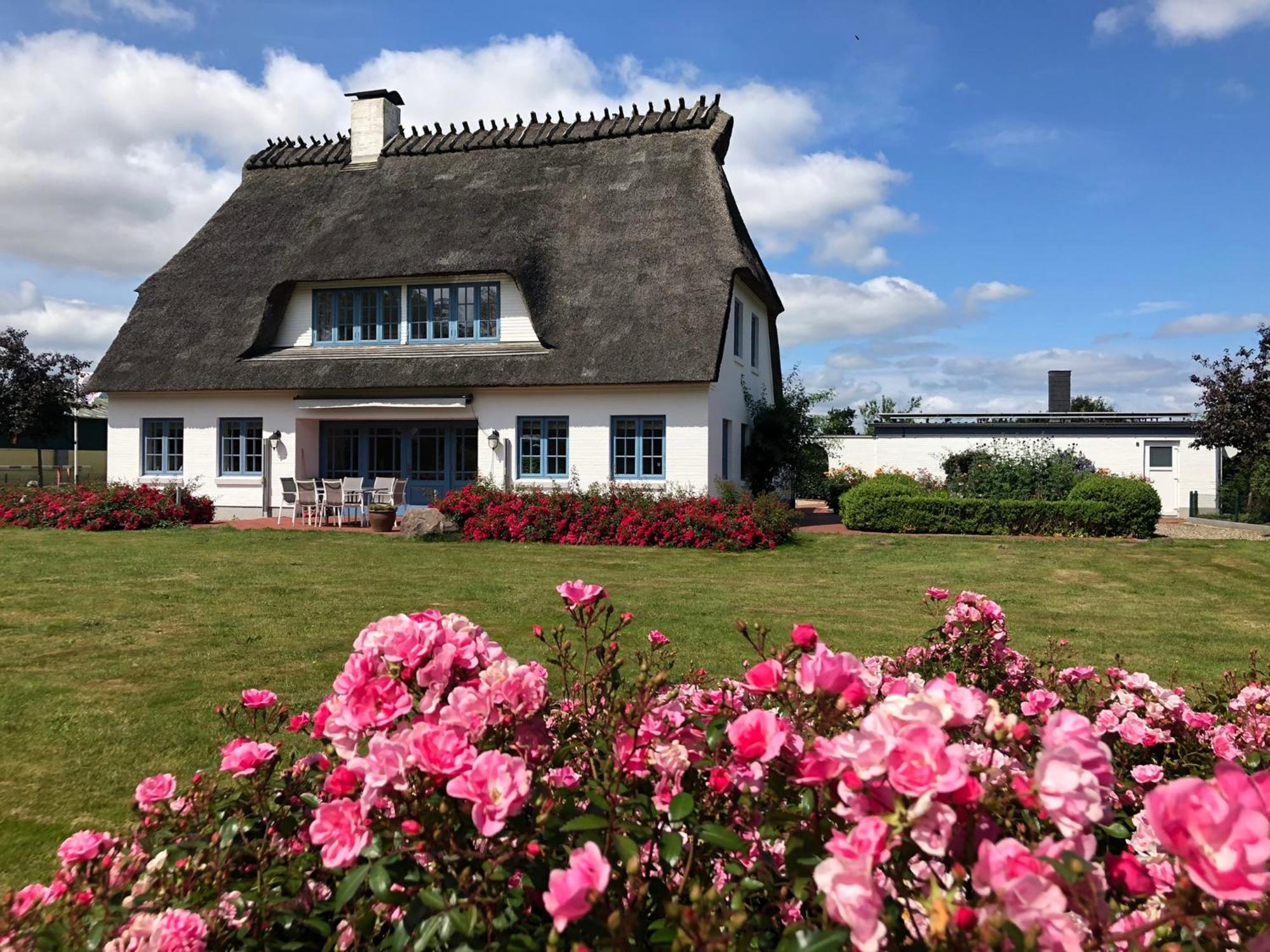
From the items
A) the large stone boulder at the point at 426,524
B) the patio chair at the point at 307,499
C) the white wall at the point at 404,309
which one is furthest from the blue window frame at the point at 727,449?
the patio chair at the point at 307,499

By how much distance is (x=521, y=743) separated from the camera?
1767 millimetres

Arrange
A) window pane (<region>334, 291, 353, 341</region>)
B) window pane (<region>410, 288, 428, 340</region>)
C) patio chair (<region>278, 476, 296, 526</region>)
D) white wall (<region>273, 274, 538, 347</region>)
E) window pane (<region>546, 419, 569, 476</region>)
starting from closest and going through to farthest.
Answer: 1. window pane (<region>546, 419, 569, 476</region>)
2. patio chair (<region>278, 476, 296, 526</region>)
3. white wall (<region>273, 274, 538, 347</region>)
4. window pane (<region>410, 288, 428, 340</region>)
5. window pane (<region>334, 291, 353, 341</region>)

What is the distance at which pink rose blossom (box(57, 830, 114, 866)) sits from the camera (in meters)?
1.74

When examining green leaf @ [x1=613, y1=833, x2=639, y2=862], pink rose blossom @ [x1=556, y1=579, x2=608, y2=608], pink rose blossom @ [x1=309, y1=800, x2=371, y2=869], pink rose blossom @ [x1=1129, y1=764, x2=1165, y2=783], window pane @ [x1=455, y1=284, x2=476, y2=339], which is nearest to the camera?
green leaf @ [x1=613, y1=833, x2=639, y2=862]

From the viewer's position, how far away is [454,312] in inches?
772

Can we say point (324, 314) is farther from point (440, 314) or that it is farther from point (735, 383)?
point (735, 383)

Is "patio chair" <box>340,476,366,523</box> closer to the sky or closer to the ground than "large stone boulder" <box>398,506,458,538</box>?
closer to the sky

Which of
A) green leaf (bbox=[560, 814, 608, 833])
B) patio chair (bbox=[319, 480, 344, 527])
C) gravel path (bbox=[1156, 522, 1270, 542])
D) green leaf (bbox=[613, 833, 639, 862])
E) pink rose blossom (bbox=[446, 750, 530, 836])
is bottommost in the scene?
gravel path (bbox=[1156, 522, 1270, 542])

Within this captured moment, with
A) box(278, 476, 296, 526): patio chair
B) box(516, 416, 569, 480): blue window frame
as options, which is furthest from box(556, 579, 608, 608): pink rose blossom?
box(278, 476, 296, 526): patio chair

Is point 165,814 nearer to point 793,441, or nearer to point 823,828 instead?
point 823,828

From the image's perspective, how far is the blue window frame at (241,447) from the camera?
66.5ft

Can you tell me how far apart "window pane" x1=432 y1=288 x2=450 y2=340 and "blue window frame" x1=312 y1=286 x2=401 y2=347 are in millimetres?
845

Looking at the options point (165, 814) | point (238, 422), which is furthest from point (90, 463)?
point (165, 814)

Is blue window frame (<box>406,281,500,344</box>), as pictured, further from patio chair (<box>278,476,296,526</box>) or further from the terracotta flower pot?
the terracotta flower pot
